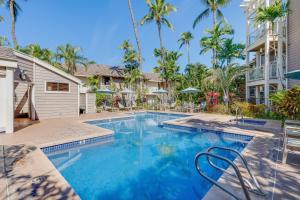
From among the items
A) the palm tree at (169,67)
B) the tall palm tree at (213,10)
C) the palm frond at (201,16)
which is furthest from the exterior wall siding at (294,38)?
the palm tree at (169,67)

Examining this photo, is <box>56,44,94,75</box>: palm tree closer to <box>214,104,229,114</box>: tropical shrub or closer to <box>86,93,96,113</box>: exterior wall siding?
<box>86,93,96,113</box>: exterior wall siding

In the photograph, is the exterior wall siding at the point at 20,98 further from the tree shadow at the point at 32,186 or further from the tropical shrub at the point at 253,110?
the tropical shrub at the point at 253,110

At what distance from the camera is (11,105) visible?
7348 millimetres

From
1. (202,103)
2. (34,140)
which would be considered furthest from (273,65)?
(34,140)

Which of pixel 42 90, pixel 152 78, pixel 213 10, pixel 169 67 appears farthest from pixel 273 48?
pixel 152 78

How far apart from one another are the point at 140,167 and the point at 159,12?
2251 cm

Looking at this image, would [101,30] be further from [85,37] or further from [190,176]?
[190,176]

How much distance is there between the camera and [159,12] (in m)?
22.8

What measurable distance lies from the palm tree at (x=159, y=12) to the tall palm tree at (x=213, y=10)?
14.3 ft

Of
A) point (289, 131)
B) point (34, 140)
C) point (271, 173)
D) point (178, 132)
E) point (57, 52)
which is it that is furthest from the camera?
point (57, 52)

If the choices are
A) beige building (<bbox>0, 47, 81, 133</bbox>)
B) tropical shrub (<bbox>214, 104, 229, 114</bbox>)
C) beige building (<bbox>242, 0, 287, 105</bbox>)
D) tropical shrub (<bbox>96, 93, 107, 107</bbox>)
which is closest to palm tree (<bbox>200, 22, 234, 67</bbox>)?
beige building (<bbox>242, 0, 287, 105</bbox>)

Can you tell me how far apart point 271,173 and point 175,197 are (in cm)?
233

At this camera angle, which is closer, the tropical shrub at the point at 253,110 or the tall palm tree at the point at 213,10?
the tropical shrub at the point at 253,110

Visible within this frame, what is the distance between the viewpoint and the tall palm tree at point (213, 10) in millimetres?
18953
